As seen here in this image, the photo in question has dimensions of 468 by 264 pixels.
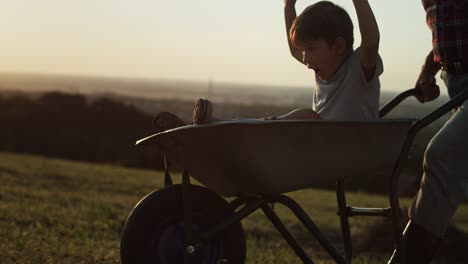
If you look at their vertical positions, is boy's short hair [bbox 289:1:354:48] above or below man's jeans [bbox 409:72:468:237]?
above

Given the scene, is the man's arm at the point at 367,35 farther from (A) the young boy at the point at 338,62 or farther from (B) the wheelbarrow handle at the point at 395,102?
(B) the wheelbarrow handle at the point at 395,102

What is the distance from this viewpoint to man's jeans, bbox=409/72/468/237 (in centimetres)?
285

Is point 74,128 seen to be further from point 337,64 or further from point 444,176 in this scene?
point 444,176

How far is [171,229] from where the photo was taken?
298 centimetres

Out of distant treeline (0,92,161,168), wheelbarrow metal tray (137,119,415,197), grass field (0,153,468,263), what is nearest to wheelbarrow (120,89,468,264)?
wheelbarrow metal tray (137,119,415,197)

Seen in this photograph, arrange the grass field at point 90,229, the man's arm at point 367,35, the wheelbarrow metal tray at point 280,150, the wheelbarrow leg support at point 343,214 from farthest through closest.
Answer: the grass field at point 90,229
the wheelbarrow leg support at point 343,214
the man's arm at point 367,35
the wheelbarrow metal tray at point 280,150

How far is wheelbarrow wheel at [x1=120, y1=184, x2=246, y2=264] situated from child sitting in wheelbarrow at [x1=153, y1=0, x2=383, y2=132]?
0.29 metres

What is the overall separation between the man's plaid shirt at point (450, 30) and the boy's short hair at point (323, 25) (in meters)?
0.37

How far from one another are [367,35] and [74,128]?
32.9 meters

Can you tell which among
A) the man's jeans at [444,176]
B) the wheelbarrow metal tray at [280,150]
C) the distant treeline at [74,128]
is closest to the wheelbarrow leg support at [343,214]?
the wheelbarrow metal tray at [280,150]

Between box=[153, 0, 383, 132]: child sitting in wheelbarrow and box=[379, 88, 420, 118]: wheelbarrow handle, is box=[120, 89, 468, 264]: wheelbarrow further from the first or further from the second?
box=[379, 88, 420, 118]: wheelbarrow handle

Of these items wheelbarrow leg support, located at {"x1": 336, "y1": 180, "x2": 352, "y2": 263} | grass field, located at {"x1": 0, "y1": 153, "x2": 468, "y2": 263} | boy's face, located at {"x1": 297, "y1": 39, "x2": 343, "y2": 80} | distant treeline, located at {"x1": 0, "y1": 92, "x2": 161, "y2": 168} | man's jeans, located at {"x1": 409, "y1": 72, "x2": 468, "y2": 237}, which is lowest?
distant treeline, located at {"x1": 0, "y1": 92, "x2": 161, "y2": 168}

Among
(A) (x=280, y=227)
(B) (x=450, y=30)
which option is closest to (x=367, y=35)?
(B) (x=450, y=30)

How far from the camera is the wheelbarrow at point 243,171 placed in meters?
2.80
